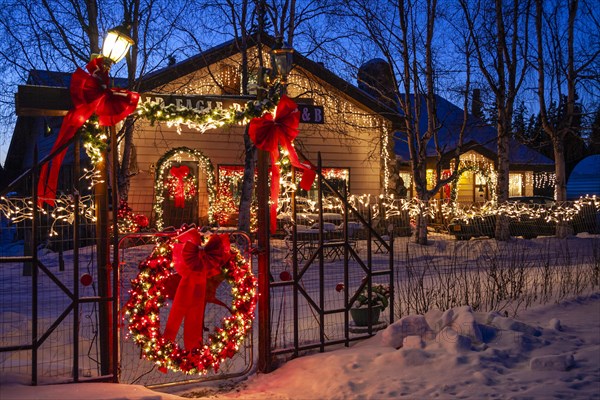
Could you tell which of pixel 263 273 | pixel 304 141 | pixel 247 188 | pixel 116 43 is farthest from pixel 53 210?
pixel 304 141

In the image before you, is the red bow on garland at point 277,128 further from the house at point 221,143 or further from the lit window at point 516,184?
the lit window at point 516,184

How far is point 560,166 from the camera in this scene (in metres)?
21.2

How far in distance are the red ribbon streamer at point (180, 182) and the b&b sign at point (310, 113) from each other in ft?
37.2

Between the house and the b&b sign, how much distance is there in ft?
33.2

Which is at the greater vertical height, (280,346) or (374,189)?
(374,189)

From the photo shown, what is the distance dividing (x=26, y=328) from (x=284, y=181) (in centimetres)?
387

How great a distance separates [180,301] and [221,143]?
14110mm

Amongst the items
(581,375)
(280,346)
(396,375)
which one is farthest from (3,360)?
(581,375)

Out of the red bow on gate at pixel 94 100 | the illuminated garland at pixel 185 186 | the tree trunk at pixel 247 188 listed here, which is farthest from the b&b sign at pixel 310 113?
the illuminated garland at pixel 185 186

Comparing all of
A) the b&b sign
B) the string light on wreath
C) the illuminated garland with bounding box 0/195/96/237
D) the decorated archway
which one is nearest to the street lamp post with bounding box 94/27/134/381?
the illuminated garland with bounding box 0/195/96/237

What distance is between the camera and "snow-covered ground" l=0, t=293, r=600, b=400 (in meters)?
5.12

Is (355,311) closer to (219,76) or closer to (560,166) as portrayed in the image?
(219,76)

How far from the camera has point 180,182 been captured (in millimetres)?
18328

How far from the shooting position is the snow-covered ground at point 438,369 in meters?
5.12
